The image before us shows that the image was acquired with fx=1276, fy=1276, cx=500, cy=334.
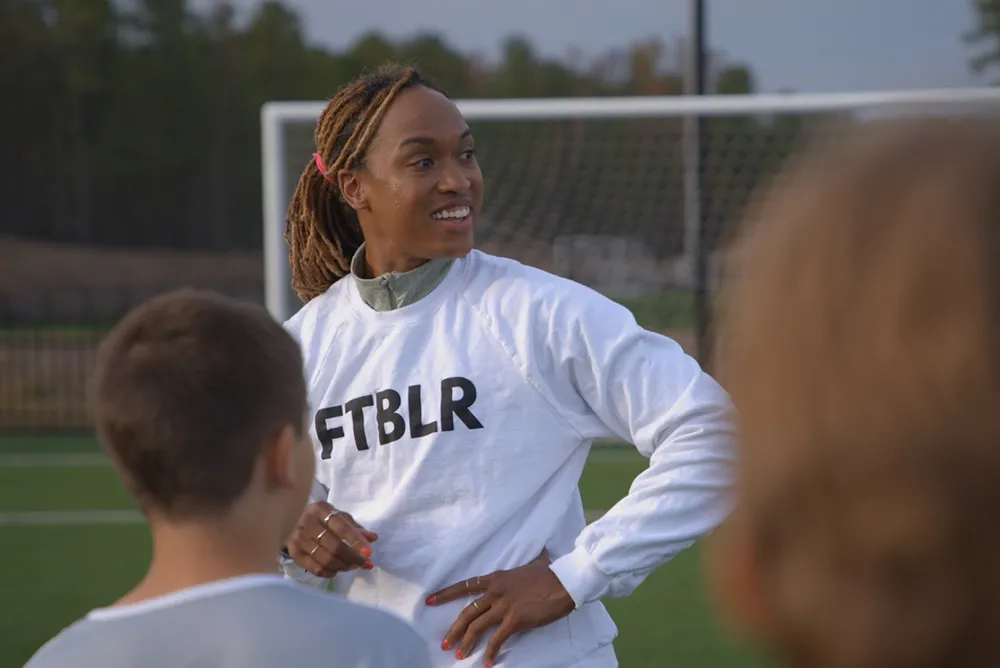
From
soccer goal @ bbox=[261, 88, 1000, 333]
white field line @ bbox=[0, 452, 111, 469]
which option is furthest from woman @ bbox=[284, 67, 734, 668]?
white field line @ bbox=[0, 452, 111, 469]

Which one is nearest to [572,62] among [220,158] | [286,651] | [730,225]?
[220,158]

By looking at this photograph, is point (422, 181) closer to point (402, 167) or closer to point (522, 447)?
point (402, 167)

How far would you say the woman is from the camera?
2.17 m

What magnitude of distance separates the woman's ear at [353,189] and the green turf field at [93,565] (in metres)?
3.27

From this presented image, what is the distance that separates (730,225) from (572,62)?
979 centimetres

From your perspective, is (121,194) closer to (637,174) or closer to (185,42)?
(185,42)

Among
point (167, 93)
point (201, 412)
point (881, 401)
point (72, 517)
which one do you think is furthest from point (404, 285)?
point (167, 93)

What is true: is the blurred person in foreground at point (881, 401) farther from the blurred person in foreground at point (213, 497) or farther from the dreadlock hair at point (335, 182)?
the dreadlock hair at point (335, 182)

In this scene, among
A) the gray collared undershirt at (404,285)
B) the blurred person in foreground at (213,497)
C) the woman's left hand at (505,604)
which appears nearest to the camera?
the blurred person in foreground at (213,497)

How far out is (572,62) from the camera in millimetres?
18234

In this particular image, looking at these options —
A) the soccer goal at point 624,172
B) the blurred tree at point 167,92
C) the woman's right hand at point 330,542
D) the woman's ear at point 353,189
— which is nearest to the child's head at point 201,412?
the woman's right hand at point 330,542

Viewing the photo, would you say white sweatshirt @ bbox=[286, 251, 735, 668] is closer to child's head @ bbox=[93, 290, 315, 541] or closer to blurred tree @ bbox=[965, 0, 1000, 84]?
child's head @ bbox=[93, 290, 315, 541]

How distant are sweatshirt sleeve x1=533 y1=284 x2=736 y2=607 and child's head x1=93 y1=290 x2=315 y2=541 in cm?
72

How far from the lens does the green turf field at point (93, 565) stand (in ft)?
18.2
